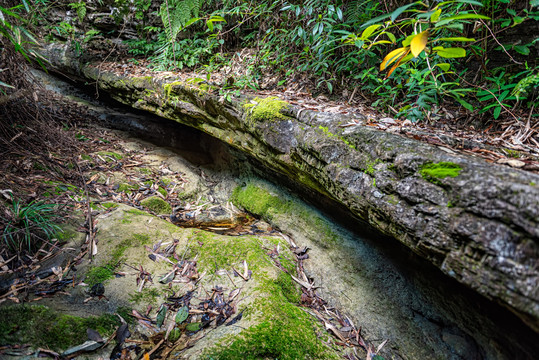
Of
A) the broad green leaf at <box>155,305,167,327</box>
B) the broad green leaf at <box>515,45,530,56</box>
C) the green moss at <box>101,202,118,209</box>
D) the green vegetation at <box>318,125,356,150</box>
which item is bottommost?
the broad green leaf at <box>155,305,167,327</box>

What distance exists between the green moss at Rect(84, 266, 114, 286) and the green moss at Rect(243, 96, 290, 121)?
2.26 m

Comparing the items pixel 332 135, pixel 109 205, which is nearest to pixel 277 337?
pixel 332 135

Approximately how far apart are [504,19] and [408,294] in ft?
8.76

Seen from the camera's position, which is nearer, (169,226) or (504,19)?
(504,19)

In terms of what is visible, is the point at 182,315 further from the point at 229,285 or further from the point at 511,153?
the point at 511,153

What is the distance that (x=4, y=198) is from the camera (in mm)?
2350

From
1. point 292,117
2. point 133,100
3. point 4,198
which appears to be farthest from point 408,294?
point 133,100

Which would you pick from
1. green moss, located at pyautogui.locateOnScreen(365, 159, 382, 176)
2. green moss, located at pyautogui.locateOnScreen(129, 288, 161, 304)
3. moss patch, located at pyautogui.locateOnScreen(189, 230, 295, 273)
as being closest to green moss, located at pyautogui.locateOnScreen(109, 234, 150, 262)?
green moss, located at pyautogui.locateOnScreen(129, 288, 161, 304)

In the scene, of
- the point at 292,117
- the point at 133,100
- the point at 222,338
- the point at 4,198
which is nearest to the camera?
the point at 222,338

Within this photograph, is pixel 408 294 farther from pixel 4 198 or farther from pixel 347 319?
pixel 4 198

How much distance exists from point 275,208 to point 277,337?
1914mm

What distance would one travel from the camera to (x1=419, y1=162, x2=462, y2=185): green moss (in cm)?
147

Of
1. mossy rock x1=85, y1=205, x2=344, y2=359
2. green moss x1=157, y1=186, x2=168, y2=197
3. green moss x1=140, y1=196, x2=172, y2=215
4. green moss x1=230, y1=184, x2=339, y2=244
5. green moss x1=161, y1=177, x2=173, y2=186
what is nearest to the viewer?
mossy rock x1=85, y1=205, x2=344, y2=359

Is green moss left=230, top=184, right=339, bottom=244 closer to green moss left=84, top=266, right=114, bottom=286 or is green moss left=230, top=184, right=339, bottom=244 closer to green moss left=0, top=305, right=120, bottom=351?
green moss left=84, top=266, right=114, bottom=286
